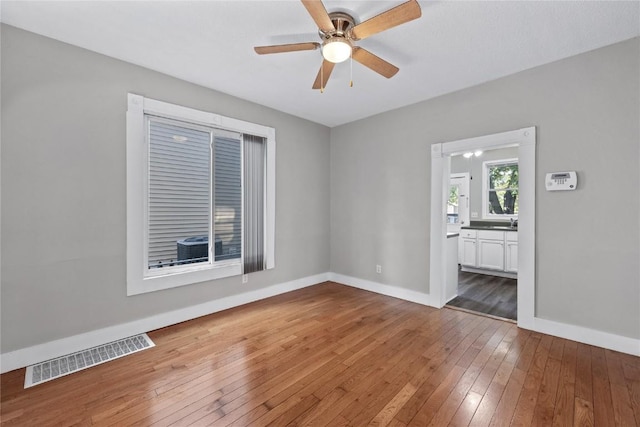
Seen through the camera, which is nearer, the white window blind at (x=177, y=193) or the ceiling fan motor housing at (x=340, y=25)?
the ceiling fan motor housing at (x=340, y=25)

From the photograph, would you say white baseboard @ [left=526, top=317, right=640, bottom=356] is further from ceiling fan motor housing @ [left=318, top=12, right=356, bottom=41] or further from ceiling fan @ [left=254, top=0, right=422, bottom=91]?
ceiling fan motor housing @ [left=318, top=12, right=356, bottom=41]

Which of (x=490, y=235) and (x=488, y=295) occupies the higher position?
(x=490, y=235)

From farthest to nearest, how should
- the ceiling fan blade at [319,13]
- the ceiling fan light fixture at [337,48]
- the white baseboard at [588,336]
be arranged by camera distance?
the white baseboard at [588,336], the ceiling fan light fixture at [337,48], the ceiling fan blade at [319,13]

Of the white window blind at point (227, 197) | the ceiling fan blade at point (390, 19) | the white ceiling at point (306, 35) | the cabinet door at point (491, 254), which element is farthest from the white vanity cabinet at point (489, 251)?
the ceiling fan blade at point (390, 19)

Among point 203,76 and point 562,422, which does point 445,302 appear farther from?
point 203,76

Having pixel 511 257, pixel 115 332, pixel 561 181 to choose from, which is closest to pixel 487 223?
pixel 511 257

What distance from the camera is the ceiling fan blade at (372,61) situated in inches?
86.3

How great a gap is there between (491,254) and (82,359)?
238 inches

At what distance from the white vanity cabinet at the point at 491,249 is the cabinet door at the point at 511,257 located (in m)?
0.08

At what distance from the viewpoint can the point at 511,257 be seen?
496cm

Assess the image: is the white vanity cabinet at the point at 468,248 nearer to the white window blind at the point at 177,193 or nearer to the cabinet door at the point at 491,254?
the cabinet door at the point at 491,254

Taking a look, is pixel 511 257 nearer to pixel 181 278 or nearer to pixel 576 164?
pixel 576 164

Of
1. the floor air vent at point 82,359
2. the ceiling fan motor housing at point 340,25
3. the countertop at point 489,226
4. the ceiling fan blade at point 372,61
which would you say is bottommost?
the floor air vent at point 82,359

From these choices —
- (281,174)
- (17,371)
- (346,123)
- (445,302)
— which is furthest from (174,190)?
(445,302)
